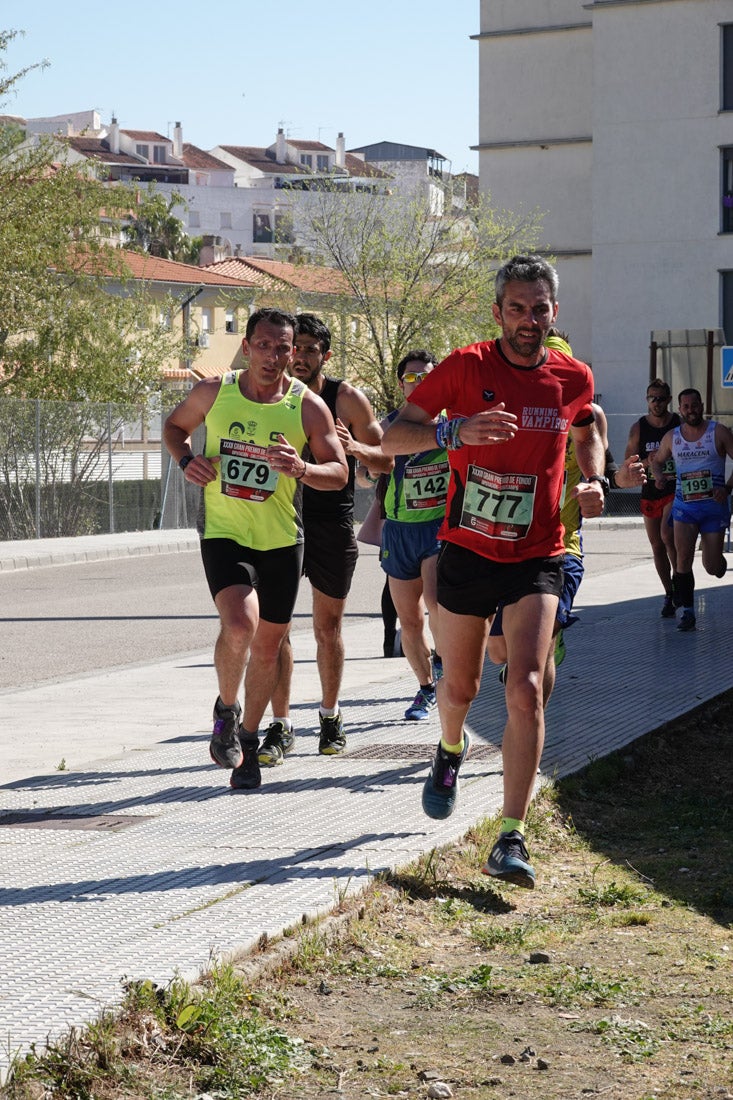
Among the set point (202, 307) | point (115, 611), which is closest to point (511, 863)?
point (115, 611)

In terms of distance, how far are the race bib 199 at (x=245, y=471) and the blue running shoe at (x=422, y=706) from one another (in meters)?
2.51

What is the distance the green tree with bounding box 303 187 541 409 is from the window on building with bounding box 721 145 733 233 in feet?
19.6

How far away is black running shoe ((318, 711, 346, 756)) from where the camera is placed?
8.11m

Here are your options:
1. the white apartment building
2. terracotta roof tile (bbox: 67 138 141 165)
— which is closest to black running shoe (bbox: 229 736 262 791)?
the white apartment building

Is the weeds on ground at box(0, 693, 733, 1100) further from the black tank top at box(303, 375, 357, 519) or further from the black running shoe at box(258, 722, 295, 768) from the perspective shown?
the black tank top at box(303, 375, 357, 519)

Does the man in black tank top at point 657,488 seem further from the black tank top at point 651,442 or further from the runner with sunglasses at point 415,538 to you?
the runner with sunglasses at point 415,538

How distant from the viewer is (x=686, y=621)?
45.1 feet

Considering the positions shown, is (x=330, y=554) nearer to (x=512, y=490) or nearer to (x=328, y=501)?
(x=328, y=501)

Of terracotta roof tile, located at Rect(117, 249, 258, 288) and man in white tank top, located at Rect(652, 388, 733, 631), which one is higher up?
terracotta roof tile, located at Rect(117, 249, 258, 288)

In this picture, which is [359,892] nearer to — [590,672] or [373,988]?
[373,988]

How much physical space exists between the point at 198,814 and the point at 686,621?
308 inches

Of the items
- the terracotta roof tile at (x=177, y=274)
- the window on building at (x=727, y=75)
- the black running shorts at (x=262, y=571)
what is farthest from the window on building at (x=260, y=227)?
the black running shorts at (x=262, y=571)

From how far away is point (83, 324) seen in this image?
3472cm

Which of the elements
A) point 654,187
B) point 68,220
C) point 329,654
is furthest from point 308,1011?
point 654,187
